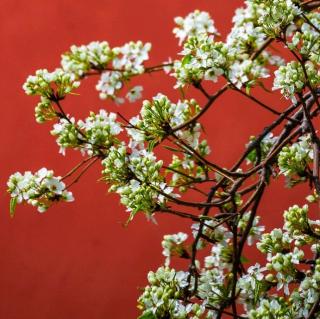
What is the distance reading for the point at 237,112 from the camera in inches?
96.7

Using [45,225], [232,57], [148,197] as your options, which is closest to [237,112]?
[45,225]

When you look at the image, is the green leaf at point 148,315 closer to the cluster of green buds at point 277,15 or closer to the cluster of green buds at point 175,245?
the cluster of green buds at point 175,245

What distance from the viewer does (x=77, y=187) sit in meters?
2.39

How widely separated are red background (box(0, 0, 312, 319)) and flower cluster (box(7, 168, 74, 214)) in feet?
2.97

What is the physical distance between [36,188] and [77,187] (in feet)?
3.03

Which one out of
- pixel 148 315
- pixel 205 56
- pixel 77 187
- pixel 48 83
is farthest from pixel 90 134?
pixel 77 187

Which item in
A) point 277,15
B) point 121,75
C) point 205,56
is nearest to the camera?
point 277,15

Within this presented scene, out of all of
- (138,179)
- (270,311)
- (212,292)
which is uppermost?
(138,179)

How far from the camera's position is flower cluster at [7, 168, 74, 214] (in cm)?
146

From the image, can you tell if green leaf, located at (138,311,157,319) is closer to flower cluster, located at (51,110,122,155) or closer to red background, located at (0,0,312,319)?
flower cluster, located at (51,110,122,155)

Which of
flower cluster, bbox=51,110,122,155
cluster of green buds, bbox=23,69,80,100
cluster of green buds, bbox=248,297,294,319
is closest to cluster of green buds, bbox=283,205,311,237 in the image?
cluster of green buds, bbox=248,297,294,319

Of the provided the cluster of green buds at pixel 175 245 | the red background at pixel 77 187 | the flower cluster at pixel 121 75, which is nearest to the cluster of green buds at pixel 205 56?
the flower cluster at pixel 121 75

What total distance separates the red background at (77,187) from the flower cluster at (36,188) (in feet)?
2.97

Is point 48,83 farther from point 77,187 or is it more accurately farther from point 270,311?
point 77,187
